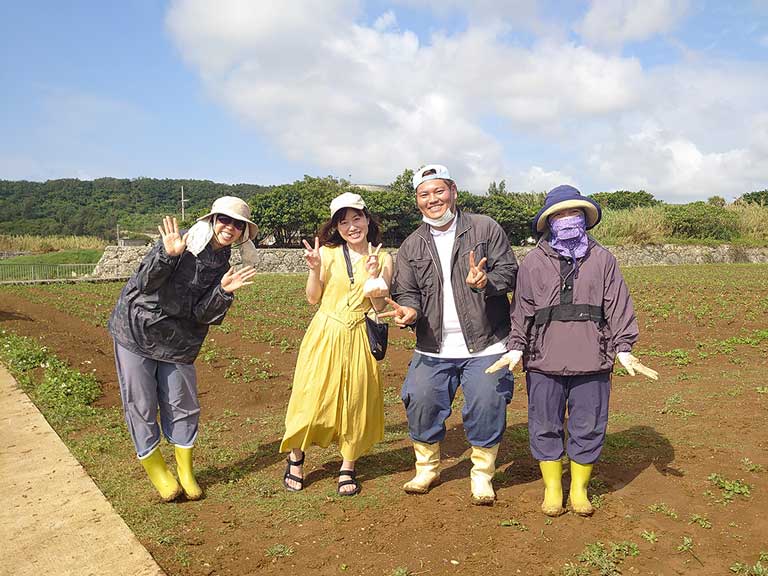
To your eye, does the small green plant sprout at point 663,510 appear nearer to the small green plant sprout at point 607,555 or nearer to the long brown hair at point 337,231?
the small green plant sprout at point 607,555

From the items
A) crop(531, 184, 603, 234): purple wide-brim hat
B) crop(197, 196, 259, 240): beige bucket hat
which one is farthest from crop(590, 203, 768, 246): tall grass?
crop(197, 196, 259, 240): beige bucket hat

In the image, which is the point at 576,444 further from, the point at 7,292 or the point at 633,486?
the point at 7,292

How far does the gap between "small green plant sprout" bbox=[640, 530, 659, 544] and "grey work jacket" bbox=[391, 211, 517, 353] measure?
4.13 feet

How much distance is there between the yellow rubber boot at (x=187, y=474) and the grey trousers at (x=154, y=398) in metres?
0.05

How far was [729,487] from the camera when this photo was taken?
3.74 metres

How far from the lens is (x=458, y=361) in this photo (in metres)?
3.84

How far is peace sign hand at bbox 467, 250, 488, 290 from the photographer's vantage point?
3547 millimetres

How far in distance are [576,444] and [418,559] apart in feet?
3.73

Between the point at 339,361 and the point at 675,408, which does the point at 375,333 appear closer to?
the point at 339,361

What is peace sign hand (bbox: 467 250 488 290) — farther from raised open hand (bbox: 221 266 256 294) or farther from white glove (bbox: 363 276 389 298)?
raised open hand (bbox: 221 266 256 294)

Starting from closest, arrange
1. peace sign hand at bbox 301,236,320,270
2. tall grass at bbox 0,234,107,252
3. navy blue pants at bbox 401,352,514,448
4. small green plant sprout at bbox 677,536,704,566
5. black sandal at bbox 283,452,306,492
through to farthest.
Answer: small green plant sprout at bbox 677,536,704,566
navy blue pants at bbox 401,352,514,448
peace sign hand at bbox 301,236,320,270
black sandal at bbox 283,452,306,492
tall grass at bbox 0,234,107,252

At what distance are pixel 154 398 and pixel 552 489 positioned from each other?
95.7 inches

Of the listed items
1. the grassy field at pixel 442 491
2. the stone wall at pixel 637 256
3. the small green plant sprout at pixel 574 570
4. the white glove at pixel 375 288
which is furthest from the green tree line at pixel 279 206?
the small green plant sprout at pixel 574 570

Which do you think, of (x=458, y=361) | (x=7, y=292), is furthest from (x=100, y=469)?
(x=7, y=292)
